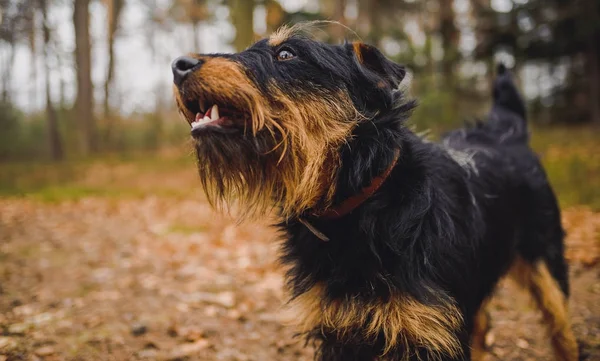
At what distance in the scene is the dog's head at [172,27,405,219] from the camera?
2.04 metres

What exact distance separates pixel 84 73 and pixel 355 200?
16.7 m

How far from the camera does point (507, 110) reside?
3.83 m

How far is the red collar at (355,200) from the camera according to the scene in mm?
2129

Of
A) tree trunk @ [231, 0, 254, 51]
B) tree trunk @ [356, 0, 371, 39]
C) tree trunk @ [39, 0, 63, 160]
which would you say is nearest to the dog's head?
tree trunk @ [231, 0, 254, 51]

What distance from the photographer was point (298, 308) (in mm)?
2369

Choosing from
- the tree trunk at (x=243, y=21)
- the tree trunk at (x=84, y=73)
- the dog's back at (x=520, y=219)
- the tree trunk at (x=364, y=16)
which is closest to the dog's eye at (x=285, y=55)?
the dog's back at (x=520, y=219)

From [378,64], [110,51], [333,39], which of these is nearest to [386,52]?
[333,39]

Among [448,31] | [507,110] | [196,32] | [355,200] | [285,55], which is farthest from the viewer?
[196,32]

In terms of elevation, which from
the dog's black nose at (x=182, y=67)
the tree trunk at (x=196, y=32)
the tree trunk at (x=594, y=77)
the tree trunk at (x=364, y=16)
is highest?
the tree trunk at (x=196, y=32)

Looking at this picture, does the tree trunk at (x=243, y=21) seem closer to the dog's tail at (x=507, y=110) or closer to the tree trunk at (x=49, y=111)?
the dog's tail at (x=507, y=110)

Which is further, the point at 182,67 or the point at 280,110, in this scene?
the point at 280,110

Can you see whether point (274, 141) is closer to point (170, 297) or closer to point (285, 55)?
point (285, 55)

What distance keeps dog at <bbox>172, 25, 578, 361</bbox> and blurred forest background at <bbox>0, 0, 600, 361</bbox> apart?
1.69 ft

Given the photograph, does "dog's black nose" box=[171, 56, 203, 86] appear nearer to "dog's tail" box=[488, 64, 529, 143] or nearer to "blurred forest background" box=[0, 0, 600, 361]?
"blurred forest background" box=[0, 0, 600, 361]
